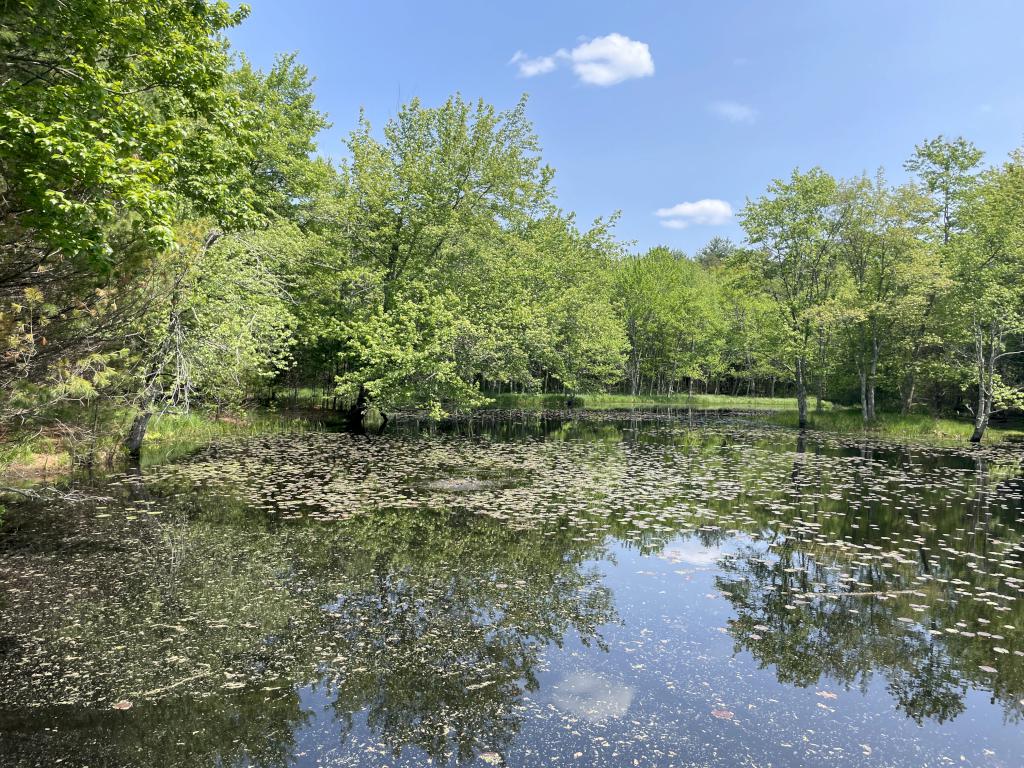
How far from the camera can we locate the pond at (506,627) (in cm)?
473

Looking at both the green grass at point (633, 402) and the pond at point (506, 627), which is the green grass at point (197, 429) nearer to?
the pond at point (506, 627)

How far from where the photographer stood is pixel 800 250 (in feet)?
115

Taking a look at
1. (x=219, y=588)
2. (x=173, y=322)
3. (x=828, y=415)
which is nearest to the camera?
(x=219, y=588)

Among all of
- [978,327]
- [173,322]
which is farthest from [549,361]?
[173,322]

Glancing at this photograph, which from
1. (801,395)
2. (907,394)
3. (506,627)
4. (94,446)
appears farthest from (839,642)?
(907,394)

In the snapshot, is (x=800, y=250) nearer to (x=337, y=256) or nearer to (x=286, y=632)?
(x=337, y=256)

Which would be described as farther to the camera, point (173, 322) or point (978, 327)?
point (978, 327)

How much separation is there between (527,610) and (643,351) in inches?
2180

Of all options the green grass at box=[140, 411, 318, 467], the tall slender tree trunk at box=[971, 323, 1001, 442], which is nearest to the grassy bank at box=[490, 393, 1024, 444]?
the tall slender tree trunk at box=[971, 323, 1001, 442]

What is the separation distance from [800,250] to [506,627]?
3602 cm

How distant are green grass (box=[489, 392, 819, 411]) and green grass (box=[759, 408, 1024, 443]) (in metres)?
13.1

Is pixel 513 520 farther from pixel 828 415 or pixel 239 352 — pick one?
pixel 828 415

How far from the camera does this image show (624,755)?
4.51 meters

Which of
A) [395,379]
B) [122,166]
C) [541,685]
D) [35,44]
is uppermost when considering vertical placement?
[35,44]
